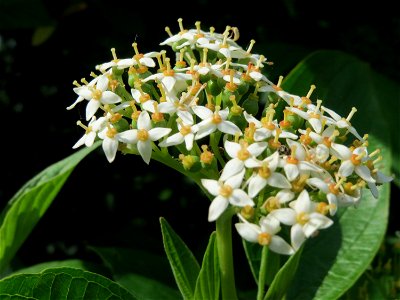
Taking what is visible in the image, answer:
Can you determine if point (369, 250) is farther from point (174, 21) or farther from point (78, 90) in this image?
point (174, 21)

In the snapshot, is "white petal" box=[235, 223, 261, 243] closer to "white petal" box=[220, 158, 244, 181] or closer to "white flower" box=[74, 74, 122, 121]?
"white petal" box=[220, 158, 244, 181]

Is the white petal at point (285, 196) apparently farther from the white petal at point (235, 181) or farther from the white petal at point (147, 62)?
the white petal at point (147, 62)

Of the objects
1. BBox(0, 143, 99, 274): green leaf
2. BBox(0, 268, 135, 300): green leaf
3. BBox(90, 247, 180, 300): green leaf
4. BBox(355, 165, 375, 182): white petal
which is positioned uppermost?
BBox(355, 165, 375, 182): white petal

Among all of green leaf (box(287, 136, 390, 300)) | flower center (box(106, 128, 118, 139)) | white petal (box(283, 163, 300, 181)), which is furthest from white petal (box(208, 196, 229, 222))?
green leaf (box(287, 136, 390, 300))

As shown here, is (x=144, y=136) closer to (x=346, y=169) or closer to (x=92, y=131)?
(x=92, y=131)

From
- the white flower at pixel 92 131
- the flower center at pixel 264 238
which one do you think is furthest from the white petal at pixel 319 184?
the white flower at pixel 92 131

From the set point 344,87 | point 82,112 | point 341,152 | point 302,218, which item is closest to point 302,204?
point 302,218
